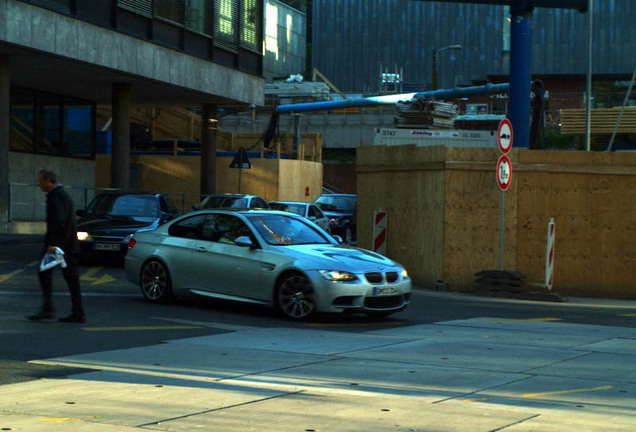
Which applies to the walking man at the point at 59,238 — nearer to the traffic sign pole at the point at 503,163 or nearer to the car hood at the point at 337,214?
the traffic sign pole at the point at 503,163

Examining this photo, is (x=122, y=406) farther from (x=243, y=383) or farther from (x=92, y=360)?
(x=92, y=360)

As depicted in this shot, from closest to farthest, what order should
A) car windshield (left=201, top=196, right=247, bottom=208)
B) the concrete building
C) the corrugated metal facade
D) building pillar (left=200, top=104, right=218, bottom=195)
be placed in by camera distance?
car windshield (left=201, top=196, right=247, bottom=208) < the concrete building < building pillar (left=200, top=104, right=218, bottom=195) < the corrugated metal facade

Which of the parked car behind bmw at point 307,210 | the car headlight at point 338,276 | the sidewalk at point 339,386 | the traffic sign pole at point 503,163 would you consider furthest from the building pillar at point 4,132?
the sidewalk at point 339,386

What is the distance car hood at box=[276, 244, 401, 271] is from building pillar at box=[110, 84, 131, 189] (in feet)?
71.2

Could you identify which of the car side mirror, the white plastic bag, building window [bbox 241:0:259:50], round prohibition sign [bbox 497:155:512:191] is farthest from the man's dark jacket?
building window [bbox 241:0:259:50]

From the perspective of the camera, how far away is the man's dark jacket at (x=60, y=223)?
1203 centimetres

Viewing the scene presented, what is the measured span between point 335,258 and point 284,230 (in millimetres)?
1268

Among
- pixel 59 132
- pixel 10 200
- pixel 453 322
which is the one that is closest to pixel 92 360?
pixel 453 322

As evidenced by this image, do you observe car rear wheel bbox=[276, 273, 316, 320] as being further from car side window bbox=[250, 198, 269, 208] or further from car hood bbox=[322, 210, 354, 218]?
car hood bbox=[322, 210, 354, 218]

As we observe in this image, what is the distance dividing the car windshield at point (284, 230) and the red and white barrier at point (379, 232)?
6.13m

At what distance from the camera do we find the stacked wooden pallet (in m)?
42.4

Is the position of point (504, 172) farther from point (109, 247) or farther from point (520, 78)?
point (520, 78)

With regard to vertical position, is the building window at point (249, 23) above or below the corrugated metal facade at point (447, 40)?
below

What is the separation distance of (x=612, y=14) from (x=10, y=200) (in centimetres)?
5896
